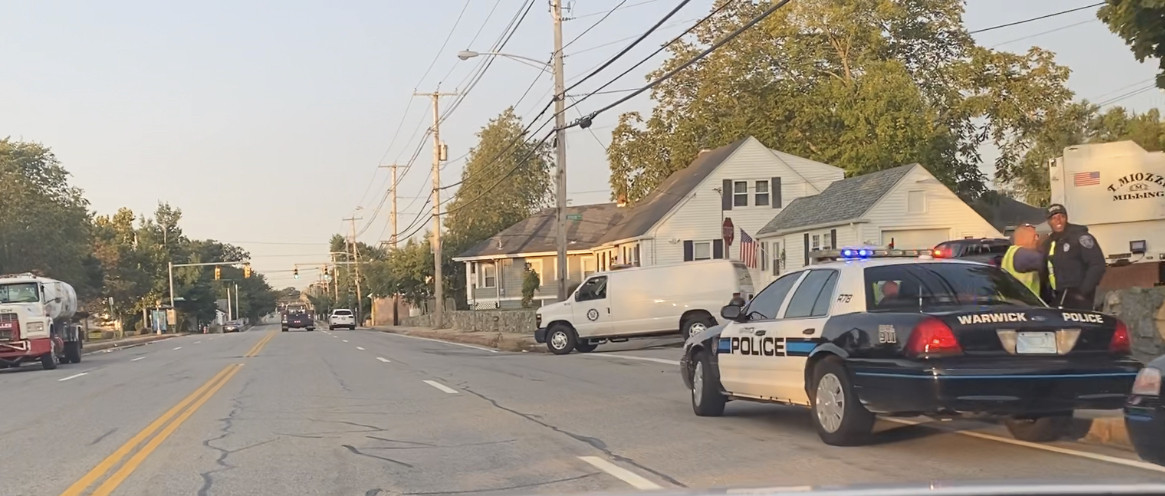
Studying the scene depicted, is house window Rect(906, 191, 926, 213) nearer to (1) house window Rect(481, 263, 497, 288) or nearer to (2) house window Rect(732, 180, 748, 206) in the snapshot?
(2) house window Rect(732, 180, 748, 206)

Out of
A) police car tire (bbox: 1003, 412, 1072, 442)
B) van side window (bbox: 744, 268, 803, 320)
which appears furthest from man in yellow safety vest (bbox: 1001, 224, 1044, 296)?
van side window (bbox: 744, 268, 803, 320)

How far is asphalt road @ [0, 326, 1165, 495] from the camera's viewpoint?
8266mm

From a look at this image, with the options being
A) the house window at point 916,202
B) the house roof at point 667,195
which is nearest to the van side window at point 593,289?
the house window at point 916,202

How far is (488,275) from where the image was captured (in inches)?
2505

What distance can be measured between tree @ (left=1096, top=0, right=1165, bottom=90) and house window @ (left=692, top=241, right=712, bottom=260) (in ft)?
108

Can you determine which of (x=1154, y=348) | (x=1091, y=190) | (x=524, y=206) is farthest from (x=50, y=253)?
(x=1154, y=348)

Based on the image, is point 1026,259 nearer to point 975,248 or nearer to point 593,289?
point 975,248

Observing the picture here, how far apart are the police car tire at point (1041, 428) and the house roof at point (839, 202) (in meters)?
29.6

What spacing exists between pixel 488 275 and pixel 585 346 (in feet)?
119

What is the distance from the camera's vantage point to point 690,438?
10.4m

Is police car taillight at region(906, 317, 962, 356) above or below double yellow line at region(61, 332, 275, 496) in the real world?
above

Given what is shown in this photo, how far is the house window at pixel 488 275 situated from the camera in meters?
63.1

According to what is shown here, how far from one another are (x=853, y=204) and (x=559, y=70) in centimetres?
1247

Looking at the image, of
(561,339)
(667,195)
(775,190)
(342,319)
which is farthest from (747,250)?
(342,319)
